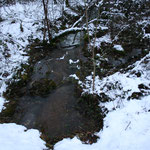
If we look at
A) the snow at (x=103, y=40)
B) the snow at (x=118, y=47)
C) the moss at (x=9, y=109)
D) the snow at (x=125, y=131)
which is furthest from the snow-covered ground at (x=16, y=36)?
the snow at (x=118, y=47)

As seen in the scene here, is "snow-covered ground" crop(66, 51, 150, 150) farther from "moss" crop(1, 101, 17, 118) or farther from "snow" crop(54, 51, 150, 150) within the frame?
"moss" crop(1, 101, 17, 118)

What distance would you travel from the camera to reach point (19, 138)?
143 inches

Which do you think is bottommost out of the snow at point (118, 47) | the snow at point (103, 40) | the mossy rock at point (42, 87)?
the mossy rock at point (42, 87)

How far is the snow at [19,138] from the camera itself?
3007mm

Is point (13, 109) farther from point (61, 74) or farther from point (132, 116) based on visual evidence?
point (132, 116)

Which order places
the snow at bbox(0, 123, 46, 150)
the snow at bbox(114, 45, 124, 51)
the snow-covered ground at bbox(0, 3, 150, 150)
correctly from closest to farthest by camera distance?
1. the snow at bbox(0, 123, 46, 150)
2. the snow-covered ground at bbox(0, 3, 150, 150)
3. the snow at bbox(114, 45, 124, 51)

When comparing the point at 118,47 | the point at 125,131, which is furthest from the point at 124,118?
the point at 118,47

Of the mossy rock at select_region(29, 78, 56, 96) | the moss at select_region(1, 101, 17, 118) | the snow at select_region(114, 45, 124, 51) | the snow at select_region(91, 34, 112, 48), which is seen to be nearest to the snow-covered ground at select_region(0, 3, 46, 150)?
the moss at select_region(1, 101, 17, 118)

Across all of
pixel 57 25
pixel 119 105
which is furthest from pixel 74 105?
pixel 57 25

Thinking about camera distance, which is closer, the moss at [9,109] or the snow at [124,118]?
the snow at [124,118]

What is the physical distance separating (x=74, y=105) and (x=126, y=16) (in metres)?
11.5

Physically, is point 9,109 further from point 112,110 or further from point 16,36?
point 16,36

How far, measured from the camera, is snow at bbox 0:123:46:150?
9.87 ft

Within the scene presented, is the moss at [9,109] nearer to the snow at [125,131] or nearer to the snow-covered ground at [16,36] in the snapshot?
the snow-covered ground at [16,36]
